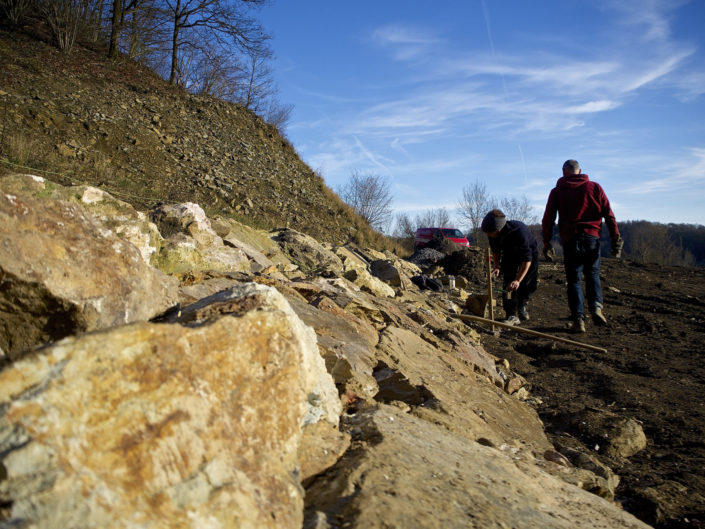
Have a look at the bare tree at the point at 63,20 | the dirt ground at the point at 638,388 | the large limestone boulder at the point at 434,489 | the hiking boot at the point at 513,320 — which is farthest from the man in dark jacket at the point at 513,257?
the bare tree at the point at 63,20

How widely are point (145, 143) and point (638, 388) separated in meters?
13.0

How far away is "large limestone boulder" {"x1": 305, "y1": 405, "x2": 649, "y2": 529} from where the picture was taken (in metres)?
1.42

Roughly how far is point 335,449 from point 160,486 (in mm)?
787

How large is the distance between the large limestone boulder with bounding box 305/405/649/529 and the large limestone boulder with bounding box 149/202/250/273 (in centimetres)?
259

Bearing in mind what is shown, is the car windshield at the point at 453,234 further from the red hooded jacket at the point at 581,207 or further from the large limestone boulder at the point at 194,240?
the large limestone boulder at the point at 194,240

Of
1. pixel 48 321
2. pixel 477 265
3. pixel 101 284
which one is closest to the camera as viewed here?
pixel 48 321

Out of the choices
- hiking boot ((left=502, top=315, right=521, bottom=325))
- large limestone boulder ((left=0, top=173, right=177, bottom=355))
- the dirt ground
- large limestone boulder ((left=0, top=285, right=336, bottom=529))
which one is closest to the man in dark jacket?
hiking boot ((left=502, top=315, right=521, bottom=325))

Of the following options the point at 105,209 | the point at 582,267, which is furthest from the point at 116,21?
the point at 582,267

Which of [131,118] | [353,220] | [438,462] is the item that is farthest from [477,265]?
[438,462]

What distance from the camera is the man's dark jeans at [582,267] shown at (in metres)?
5.49

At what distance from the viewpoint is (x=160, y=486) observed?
1094 millimetres

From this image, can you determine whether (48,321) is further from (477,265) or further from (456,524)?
(477,265)

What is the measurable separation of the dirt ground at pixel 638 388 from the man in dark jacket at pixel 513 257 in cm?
45

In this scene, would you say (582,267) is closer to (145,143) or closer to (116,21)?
(145,143)
